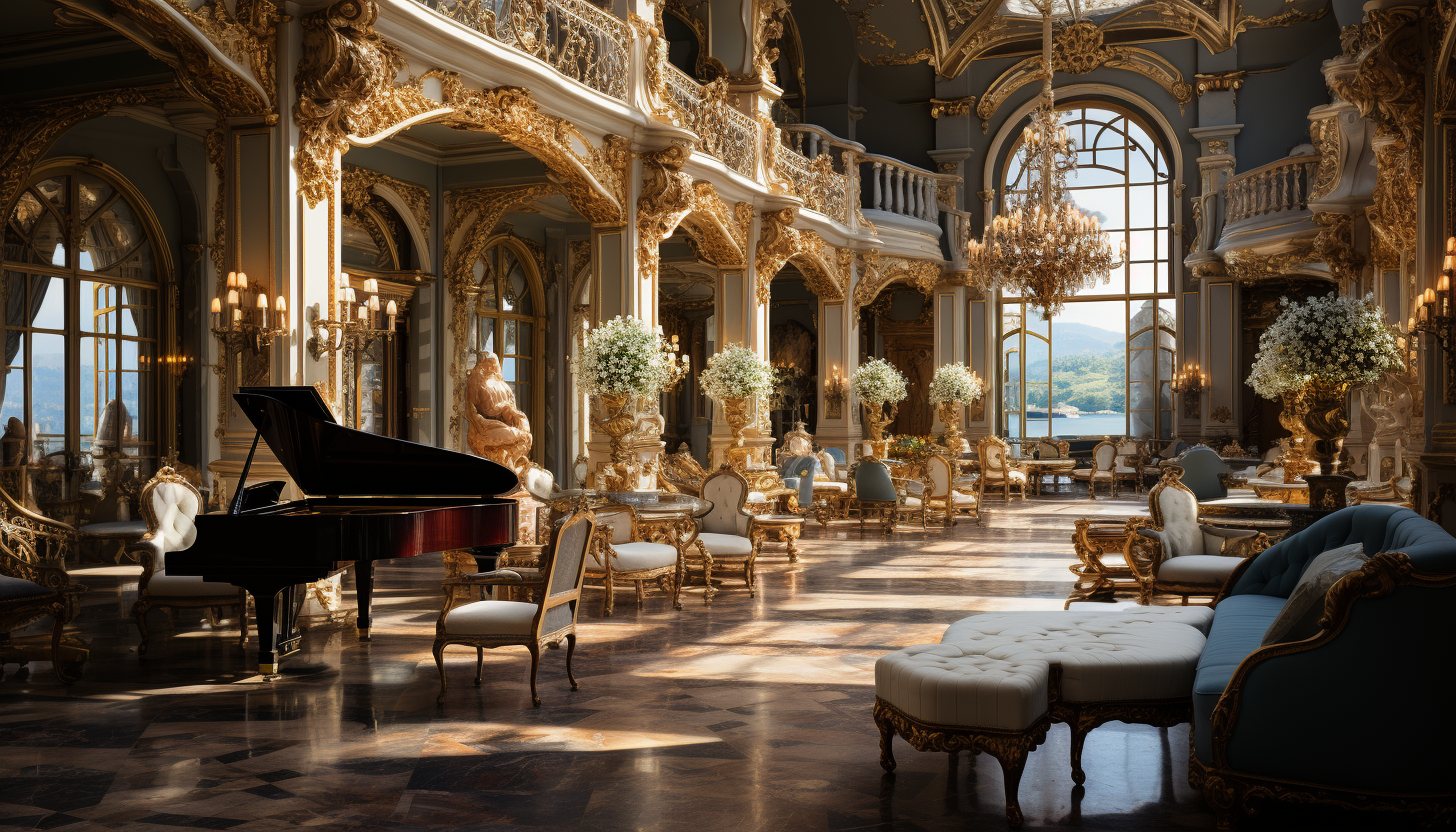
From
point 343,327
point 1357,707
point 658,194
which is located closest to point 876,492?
point 658,194

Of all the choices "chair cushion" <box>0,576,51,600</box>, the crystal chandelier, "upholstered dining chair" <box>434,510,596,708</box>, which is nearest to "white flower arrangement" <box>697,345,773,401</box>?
the crystal chandelier

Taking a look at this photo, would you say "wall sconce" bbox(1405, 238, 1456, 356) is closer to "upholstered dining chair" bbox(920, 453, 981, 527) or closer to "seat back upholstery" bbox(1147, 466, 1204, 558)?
"seat back upholstery" bbox(1147, 466, 1204, 558)

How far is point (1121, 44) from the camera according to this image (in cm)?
1800

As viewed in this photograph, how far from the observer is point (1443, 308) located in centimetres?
569

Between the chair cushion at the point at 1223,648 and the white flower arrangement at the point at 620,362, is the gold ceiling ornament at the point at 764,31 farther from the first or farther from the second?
the chair cushion at the point at 1223,648

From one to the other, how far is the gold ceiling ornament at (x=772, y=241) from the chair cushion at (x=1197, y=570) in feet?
24.7

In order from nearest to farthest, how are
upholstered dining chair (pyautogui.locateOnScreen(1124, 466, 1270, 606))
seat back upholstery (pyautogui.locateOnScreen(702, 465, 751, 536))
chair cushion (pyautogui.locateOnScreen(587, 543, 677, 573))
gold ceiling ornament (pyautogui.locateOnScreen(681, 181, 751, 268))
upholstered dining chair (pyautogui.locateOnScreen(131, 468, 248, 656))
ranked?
upholstered dining chair (pyautogui.locateOnScreen(131, 468, 248, 656)) → upholstered dining chair (pyautogui.locateOnScreen(1124, 466, 1270, 606)) → chair cushion (pyautogui.locateOnScreen(587, 543, 677, 573)) → seat back upholstery (pyautogui.locateOnScreen(702, 465, 751, 536)) → gold ceiling ornament (pyautogui.locateOnScreen(681, 181, 751, 268))

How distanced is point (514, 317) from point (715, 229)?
3.00 meters

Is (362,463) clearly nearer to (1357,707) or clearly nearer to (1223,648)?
(1223,648)

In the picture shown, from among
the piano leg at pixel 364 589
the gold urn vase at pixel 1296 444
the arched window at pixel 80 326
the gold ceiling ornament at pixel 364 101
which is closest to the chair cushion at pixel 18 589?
the piano leg at pixel 364 589

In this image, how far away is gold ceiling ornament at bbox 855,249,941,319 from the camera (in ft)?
53.3

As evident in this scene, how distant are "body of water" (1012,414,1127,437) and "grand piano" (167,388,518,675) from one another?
15.1 m

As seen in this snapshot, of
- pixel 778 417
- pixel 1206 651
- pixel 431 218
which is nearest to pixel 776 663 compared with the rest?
pixel 1206 651

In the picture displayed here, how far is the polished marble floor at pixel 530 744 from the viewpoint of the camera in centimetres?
332
